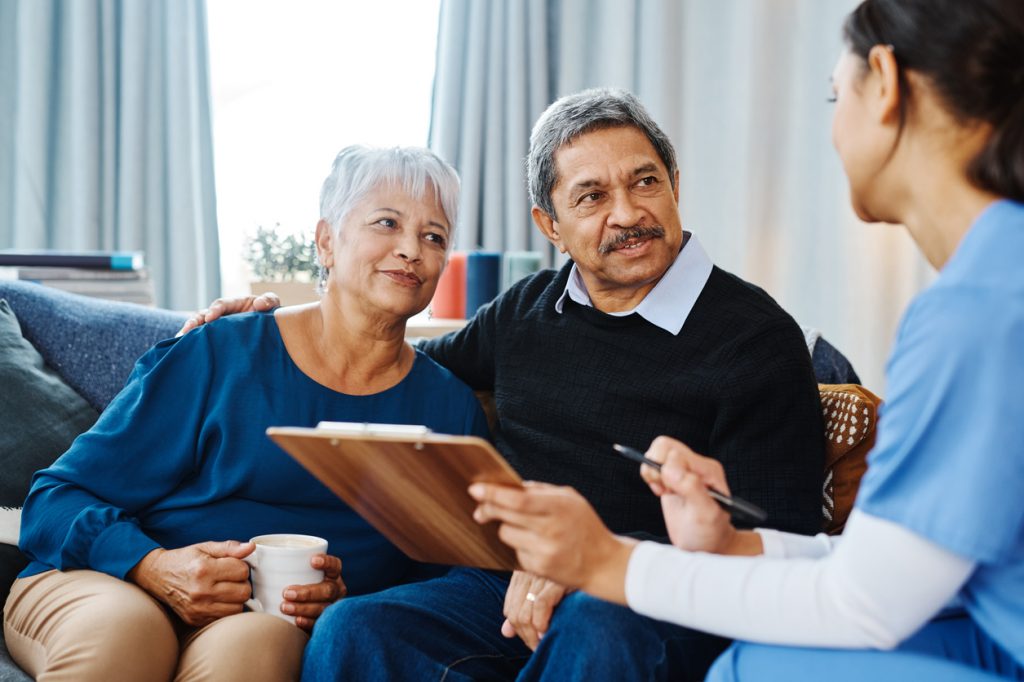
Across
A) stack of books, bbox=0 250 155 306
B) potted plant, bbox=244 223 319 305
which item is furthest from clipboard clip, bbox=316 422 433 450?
potted plant, bbox=244 223 319 305

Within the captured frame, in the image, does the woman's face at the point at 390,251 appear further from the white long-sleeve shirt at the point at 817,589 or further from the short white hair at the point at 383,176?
the white long-sleeve shirt at the point at 817,589

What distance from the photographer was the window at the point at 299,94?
131 inches

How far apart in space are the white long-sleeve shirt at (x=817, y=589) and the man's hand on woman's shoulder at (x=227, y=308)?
103 centimetres

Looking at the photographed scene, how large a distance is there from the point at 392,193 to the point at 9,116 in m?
1.83

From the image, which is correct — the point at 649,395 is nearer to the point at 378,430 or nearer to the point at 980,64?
the point at 378,430

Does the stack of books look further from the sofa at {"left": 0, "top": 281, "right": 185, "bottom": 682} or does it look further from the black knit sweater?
the black knit sweater

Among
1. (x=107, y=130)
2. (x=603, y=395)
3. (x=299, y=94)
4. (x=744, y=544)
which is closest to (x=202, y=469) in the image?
(x=603, y=395)

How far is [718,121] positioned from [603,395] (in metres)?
2.03

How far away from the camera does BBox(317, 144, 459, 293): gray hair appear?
177cm

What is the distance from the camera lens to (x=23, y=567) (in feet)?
5.60

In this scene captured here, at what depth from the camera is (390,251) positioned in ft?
5.73

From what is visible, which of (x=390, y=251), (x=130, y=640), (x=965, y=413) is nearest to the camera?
(x=965, y=413)

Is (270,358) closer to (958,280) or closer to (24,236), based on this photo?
A: (958,280)

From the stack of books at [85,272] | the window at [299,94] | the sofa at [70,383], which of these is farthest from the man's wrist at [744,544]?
the window at [299,94]
